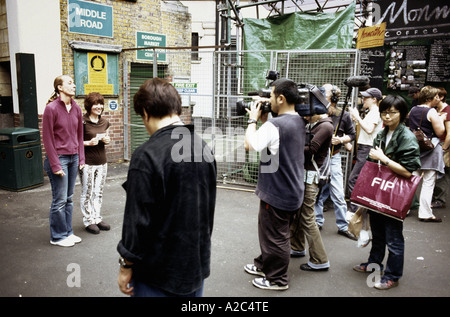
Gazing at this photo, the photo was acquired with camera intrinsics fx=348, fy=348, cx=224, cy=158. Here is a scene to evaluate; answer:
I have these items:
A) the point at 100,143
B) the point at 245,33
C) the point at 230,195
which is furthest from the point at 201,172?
the point at 245,33

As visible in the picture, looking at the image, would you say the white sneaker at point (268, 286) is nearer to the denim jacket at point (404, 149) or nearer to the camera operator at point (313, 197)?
the camera operator at point (313, 197)

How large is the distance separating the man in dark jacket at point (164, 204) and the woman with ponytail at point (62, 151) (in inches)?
100

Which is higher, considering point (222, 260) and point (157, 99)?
point (157, 99)

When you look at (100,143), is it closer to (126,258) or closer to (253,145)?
(253,145)

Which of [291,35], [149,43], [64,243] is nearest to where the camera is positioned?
[64,243]

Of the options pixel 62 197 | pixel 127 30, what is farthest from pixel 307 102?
pixel 127 30

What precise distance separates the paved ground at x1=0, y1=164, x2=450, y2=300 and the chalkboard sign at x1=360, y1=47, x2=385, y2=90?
3154 mm

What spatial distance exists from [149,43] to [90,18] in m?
1.59

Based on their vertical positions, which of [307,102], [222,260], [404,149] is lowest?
[222,260]

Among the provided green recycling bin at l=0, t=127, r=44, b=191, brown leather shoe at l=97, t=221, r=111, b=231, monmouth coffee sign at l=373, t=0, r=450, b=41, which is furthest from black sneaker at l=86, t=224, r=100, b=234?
monmouth coffee sign at l=373, t=0, r=450, b=41

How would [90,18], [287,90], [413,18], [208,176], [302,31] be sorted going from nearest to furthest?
[208,176]
[287,90]
[413,18]
[302,31]
[90,18]

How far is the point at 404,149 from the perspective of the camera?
328 cm

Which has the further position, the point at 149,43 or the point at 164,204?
the point at 149,43

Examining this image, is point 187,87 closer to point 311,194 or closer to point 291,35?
point 291,35
